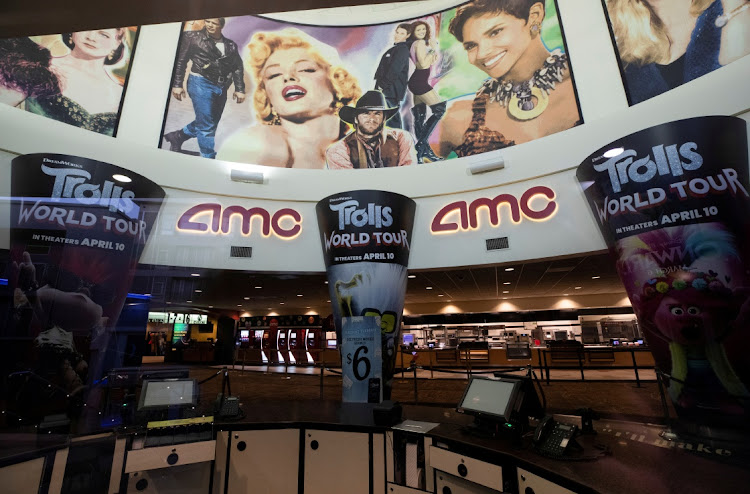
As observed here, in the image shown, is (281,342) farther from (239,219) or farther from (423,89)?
(423,89)

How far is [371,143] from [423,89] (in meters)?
1.62

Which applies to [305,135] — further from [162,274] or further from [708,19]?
[708,19]

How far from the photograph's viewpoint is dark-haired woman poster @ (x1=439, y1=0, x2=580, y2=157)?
6.55 m

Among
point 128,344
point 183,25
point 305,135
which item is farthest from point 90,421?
point 183,25

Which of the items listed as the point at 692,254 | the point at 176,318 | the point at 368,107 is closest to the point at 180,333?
the point at 176,318

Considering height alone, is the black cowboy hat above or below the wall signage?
above

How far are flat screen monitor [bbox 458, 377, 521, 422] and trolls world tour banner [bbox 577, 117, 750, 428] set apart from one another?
2.48 metres

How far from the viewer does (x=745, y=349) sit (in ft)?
12.0

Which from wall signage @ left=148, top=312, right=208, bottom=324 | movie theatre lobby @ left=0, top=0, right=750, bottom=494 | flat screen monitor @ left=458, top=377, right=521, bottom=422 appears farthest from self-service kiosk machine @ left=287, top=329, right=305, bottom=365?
flat screen monitor @ left=458, top=377, right=521, bottom=422

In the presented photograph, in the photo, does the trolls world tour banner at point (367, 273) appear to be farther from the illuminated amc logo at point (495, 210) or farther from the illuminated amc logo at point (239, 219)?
the illuminated amc logo at point (239, 219)

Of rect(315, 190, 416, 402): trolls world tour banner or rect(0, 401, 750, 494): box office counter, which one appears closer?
rect(0, 401, 750, 494): box office counter

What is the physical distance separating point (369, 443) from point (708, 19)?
6878 mm

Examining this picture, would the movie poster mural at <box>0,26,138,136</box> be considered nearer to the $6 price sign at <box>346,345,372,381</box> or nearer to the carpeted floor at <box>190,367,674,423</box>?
the carpeted floor at <box>190,367,674,423</box>

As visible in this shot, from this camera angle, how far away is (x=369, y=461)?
314cm
